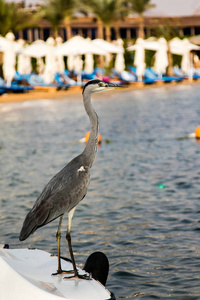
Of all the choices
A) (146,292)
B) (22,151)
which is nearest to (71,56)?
(22,151)

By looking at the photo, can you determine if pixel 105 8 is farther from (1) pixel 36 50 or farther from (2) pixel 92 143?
(2) pixel 92 143

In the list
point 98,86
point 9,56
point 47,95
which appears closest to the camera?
point 98,86

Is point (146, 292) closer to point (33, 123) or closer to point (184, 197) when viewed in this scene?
point (184, 197)

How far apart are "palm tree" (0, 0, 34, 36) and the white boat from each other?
119 ft

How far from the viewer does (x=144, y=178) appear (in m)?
12.5

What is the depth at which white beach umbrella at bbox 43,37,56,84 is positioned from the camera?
35438 mm

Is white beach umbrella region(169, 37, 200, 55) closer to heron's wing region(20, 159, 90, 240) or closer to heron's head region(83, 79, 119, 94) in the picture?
heron's head region(83, 79, 119, 94)

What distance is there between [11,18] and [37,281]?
3849 cm

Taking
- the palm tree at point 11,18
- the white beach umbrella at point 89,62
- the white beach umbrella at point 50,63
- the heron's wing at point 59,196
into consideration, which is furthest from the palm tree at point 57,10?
the heron's wing at point 59,196

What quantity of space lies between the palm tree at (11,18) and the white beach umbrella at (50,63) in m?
5.94

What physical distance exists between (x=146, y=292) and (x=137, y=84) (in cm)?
3504

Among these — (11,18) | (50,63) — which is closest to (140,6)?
(11,18)

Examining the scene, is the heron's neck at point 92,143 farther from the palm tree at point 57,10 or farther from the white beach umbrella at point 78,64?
the palm tree at point 57,10

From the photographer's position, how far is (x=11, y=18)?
137 feet
